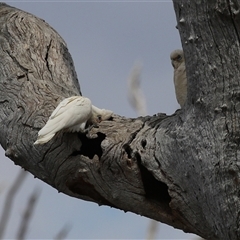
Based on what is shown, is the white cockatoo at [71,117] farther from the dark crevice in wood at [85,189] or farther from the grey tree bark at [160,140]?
the dark crevice in wood at [85,189]

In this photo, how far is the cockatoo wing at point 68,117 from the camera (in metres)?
2.97

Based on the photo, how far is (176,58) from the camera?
4320 mm

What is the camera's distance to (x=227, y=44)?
247 centimetres

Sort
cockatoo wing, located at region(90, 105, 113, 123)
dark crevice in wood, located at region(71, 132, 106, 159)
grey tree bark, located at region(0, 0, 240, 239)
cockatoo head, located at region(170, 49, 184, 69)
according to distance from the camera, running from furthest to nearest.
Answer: cockatoo head, located at region(170, 49, 184, 69), cockatoo wing, located at region(90, 105, 113, 123), dark crevice in wood, located at region(71, 132, 106, 159), grey tree bark, located at region(0, 0, 240, 239)

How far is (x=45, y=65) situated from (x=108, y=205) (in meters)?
0.97

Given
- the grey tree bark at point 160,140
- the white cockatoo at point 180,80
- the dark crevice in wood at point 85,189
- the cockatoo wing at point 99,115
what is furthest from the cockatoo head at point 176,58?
the dark crevice in wood at point 85,189

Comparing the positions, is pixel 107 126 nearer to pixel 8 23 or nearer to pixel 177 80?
pixel 177 80

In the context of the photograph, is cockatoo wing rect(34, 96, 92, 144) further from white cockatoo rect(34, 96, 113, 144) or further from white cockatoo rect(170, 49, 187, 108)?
white cockatoo rect(170, 49, 187, 108)

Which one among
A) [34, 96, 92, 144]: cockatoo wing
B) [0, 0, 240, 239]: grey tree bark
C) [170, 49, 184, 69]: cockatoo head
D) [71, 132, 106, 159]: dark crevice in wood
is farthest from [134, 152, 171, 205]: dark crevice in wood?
[170, 49, 184, 69]: cockatoo head

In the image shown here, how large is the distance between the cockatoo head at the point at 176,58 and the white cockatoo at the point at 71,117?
107cm

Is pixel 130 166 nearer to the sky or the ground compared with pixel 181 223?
nearer to the sky

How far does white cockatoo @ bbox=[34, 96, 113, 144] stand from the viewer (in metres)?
2.97

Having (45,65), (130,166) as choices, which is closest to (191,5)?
(130,166)

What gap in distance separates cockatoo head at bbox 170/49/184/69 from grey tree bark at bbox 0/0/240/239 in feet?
2.44
